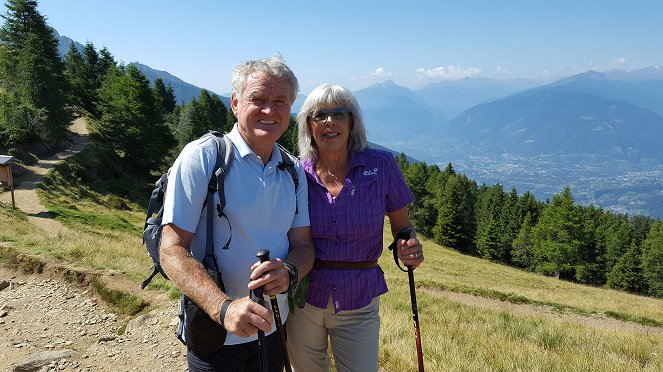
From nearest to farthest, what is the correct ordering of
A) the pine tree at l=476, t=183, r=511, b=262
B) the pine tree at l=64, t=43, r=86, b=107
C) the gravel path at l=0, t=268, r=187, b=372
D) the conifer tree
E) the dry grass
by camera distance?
the dry grass → the gravel path at l=0, t=268, r=187, b=372 → the pine tree at l=64, t=43, r=86, b=107 → the conifer tree → the pine tree at l=476, t=183, r=511, b=262

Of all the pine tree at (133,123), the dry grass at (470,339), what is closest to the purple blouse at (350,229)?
the dry grass at (470,339)

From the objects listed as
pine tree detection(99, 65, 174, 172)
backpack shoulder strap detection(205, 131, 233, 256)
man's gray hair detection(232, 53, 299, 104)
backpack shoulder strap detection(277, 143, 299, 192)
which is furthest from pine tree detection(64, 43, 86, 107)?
backpack shoulder strap detection(205, 131, 233, 256)

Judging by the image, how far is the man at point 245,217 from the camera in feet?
7.28

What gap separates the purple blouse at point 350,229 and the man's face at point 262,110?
2.27 ft

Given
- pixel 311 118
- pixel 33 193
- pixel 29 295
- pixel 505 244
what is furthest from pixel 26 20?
pixel 505 244

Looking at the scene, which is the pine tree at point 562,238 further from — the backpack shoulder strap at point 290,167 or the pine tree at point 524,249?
the backpack shoulder strap at point 290,167

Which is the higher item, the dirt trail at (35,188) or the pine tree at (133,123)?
the pine tree at (133,123)

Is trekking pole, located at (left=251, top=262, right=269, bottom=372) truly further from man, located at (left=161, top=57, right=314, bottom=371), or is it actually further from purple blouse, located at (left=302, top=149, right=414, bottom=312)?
purple blouse, located at (left=302, top=149, right=414, bottom=312)

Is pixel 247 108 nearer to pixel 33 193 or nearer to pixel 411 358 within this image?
pixel 411 358

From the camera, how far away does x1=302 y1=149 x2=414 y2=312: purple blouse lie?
3.09 meters

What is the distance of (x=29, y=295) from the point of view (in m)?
7.68

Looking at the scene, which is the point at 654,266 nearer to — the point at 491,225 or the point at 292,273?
the point at 491,225

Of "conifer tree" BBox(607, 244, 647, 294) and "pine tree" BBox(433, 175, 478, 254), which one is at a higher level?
"pine tree" BBox(433, 175, 478, 254)

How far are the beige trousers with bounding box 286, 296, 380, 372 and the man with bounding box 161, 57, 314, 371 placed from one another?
1.18 feet
